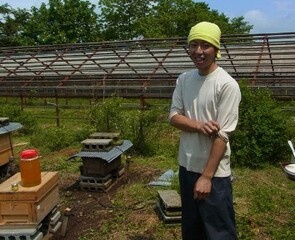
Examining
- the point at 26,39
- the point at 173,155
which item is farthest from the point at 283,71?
the point at 26,39

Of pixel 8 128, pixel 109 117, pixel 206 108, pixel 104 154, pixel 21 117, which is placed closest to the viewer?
pixel 206 108

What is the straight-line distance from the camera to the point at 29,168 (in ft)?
A: 13.6

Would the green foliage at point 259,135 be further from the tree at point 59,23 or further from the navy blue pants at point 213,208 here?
the tree at point 59,23

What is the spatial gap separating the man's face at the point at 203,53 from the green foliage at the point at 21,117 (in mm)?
9228

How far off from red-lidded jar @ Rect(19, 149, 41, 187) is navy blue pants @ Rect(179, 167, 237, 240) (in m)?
1.92

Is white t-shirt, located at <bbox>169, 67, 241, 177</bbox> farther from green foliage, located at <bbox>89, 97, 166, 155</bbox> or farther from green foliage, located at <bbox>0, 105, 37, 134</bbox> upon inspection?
green foliage, located at <bbox>0, 105, 37, 134</bbox>

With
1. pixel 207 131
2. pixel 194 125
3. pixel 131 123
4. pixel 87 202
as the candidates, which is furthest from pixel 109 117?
pixel 207 131

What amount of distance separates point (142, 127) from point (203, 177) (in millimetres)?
5564

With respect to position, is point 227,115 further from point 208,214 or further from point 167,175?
point 167,175

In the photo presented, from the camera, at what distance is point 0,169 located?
23.3 ft

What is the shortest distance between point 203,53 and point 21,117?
9.36 m

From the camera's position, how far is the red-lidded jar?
164 inches

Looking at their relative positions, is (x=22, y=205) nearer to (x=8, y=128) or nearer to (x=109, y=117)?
(x=8, y=128)

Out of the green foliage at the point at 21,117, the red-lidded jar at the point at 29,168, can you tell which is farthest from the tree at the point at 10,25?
the red-lidded jar at the point at 29,168
